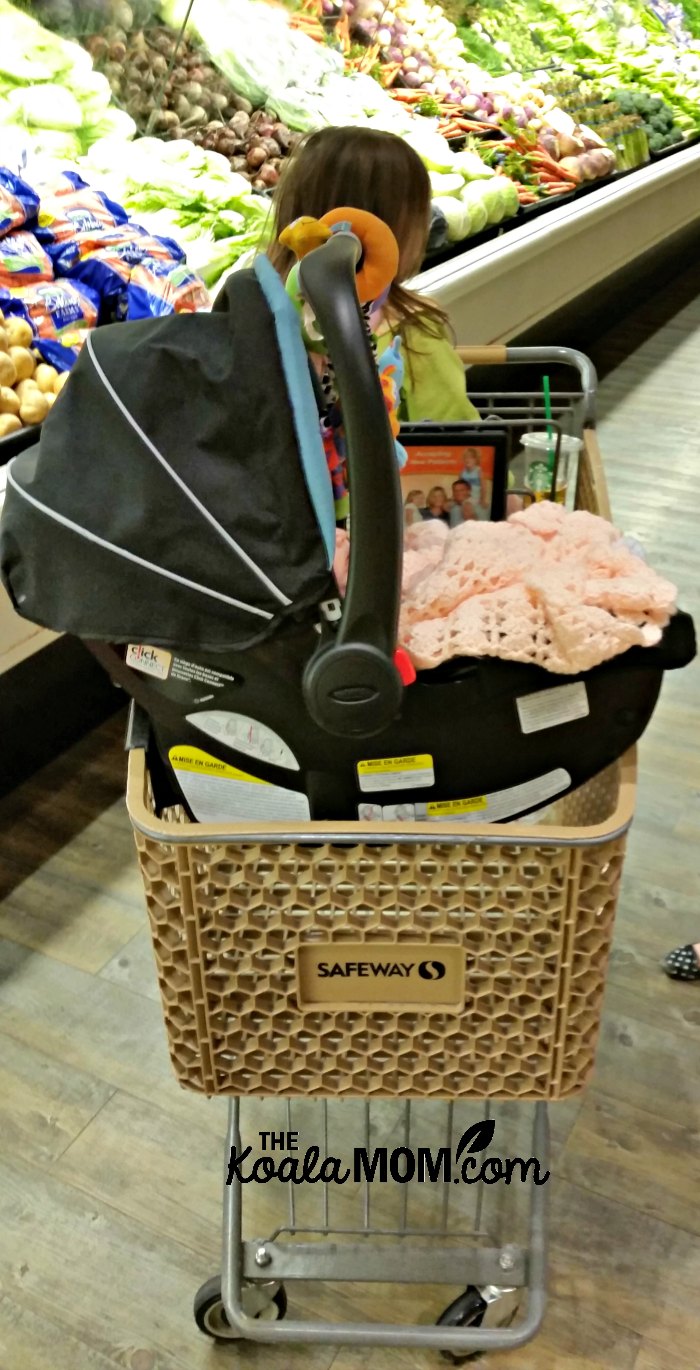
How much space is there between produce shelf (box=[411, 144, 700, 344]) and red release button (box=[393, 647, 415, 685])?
2.34 meters

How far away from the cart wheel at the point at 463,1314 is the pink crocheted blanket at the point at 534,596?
92cm

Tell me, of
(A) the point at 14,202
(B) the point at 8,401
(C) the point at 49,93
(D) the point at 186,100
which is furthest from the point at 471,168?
(B) the point at 8,401

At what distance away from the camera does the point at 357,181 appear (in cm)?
139

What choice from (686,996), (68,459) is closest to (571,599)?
(68,459)

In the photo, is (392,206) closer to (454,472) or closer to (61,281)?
(454,472)

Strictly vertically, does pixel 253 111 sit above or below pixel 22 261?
above

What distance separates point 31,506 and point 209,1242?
1.14m

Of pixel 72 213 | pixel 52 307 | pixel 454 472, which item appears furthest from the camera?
pixel 72 213

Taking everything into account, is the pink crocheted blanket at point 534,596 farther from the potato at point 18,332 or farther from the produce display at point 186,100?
the produce display at point 186,100

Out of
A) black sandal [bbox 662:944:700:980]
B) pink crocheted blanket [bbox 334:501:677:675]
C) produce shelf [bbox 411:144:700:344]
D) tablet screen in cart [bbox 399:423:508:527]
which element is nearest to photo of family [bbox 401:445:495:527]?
tablet screen in cart [bbox 399:423:508:527]

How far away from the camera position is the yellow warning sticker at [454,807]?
89cm

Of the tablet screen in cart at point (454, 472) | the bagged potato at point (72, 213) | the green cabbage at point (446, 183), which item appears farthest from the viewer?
the green cabbage at point (446, 183)

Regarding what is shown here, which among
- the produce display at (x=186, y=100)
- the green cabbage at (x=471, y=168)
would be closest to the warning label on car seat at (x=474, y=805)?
the produce display at (x=186, y=100)

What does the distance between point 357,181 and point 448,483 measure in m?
0.47
